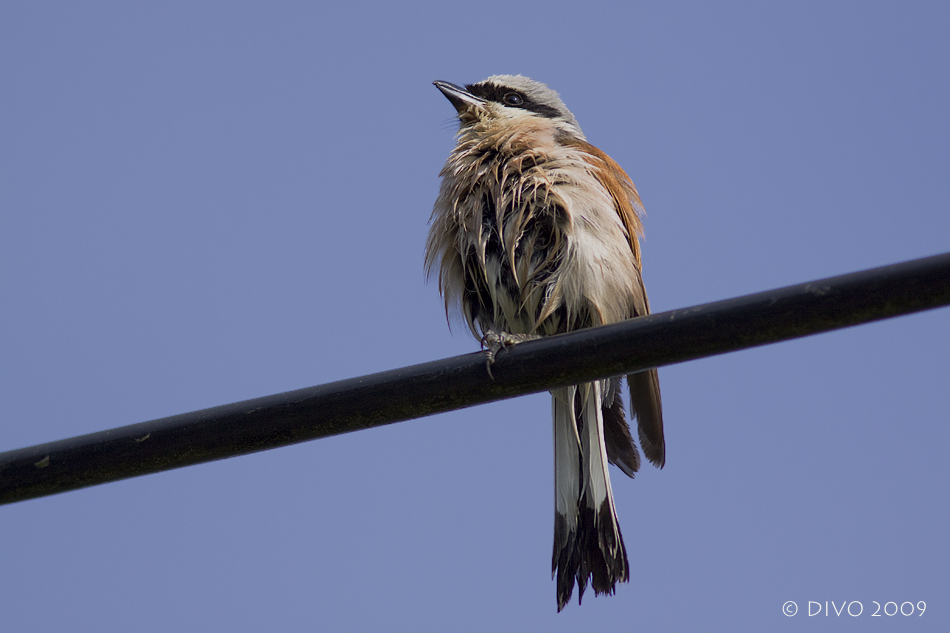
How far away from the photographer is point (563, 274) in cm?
392

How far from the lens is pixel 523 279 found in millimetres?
4078

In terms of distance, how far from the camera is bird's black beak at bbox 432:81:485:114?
5.06 meters

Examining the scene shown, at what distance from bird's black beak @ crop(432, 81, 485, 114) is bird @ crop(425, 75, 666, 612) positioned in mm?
430

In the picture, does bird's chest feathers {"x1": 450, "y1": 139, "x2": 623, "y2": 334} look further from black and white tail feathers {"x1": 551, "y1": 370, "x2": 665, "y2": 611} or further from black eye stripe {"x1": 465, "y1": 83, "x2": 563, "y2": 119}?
black eye stripe {"x1": 465, "y1": 83, "x2": 563, "y2": 119}

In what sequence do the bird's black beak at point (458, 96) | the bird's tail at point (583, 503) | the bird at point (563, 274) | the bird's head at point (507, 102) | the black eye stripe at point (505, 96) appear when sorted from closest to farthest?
1. the bird's tail at point (583, 503)
2. the bird at point (563, 274)
3. the bird's head at point (507, 102)
4. the bird's black beak at point (458, 96)
5. the black eye stripe at point (505, 96)

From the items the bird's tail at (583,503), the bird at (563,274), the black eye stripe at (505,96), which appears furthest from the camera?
the black eye stripe at (505,96)

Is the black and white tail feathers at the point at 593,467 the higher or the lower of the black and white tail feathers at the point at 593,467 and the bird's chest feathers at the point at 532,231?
the lower

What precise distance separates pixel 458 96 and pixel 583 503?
2.52 meters

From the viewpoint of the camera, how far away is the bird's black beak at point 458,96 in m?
5.06

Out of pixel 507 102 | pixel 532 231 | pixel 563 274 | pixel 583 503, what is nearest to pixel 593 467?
pixel 583 503

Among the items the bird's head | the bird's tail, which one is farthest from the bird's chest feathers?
the bird's head

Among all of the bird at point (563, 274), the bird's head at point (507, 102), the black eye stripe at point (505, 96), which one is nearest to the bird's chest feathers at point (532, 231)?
the bird at point (563, 274)

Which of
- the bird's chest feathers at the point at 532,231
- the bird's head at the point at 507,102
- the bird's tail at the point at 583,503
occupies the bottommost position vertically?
the bird's tail at the point at 583,503

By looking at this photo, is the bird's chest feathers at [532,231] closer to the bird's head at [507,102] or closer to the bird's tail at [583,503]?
the bird's tail at [583,503]
